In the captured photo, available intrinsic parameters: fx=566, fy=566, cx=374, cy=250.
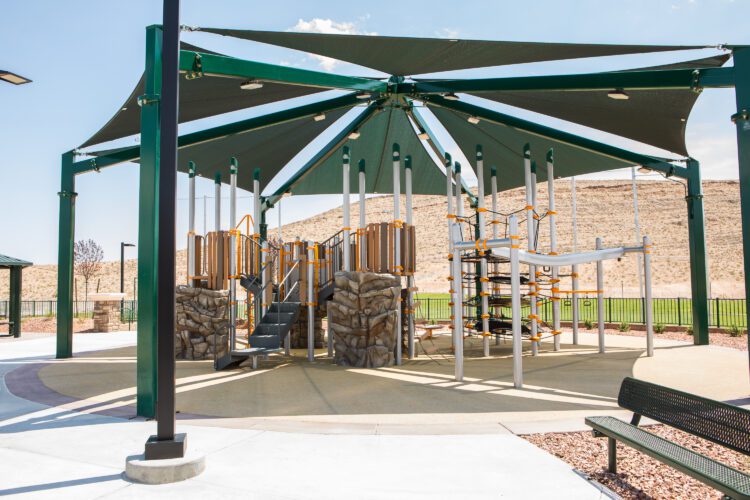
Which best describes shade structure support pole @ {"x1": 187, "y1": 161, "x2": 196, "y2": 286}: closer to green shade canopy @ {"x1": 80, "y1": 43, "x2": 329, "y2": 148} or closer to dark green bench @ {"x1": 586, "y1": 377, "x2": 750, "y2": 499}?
green shade canopy @ {"x1": 80, "y1": 43, "x2": 329, "y2": 148}

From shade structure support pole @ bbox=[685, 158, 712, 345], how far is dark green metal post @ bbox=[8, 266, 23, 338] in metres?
22.2

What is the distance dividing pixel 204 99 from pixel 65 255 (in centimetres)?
561

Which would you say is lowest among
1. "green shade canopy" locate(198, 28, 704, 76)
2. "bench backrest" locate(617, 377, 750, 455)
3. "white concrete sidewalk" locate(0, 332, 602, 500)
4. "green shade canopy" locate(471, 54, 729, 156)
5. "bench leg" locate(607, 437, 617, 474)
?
"white concrete sidewalk" locate(0, 332, 602, 500)

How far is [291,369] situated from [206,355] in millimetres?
3043

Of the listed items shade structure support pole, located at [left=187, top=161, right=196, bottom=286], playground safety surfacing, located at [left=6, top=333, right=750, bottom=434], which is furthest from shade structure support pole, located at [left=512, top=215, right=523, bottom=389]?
shade structure support pole, located at [left=187, top=161, right=196, bottom=286]

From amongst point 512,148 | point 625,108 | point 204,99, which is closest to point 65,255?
point 204,99

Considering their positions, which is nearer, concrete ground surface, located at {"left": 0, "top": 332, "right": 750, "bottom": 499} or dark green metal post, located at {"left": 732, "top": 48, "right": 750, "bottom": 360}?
concrete ground surface, located at {"left": 0, "top": 332, "right": 750, "bottom": 499}

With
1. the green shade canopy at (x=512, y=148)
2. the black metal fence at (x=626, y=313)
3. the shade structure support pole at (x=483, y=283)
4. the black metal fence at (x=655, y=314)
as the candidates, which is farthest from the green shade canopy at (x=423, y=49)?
the black metal fence at (x=655, y=314)

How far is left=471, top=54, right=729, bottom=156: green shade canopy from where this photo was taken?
11116 millimetres

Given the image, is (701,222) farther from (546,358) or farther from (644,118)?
(546,358)

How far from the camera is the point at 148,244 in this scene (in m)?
7.37

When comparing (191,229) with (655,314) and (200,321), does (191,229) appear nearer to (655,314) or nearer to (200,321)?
(200,321)

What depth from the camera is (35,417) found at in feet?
23.8

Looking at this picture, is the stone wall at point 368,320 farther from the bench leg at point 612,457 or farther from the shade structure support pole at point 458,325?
the bench leg at point 612,457
